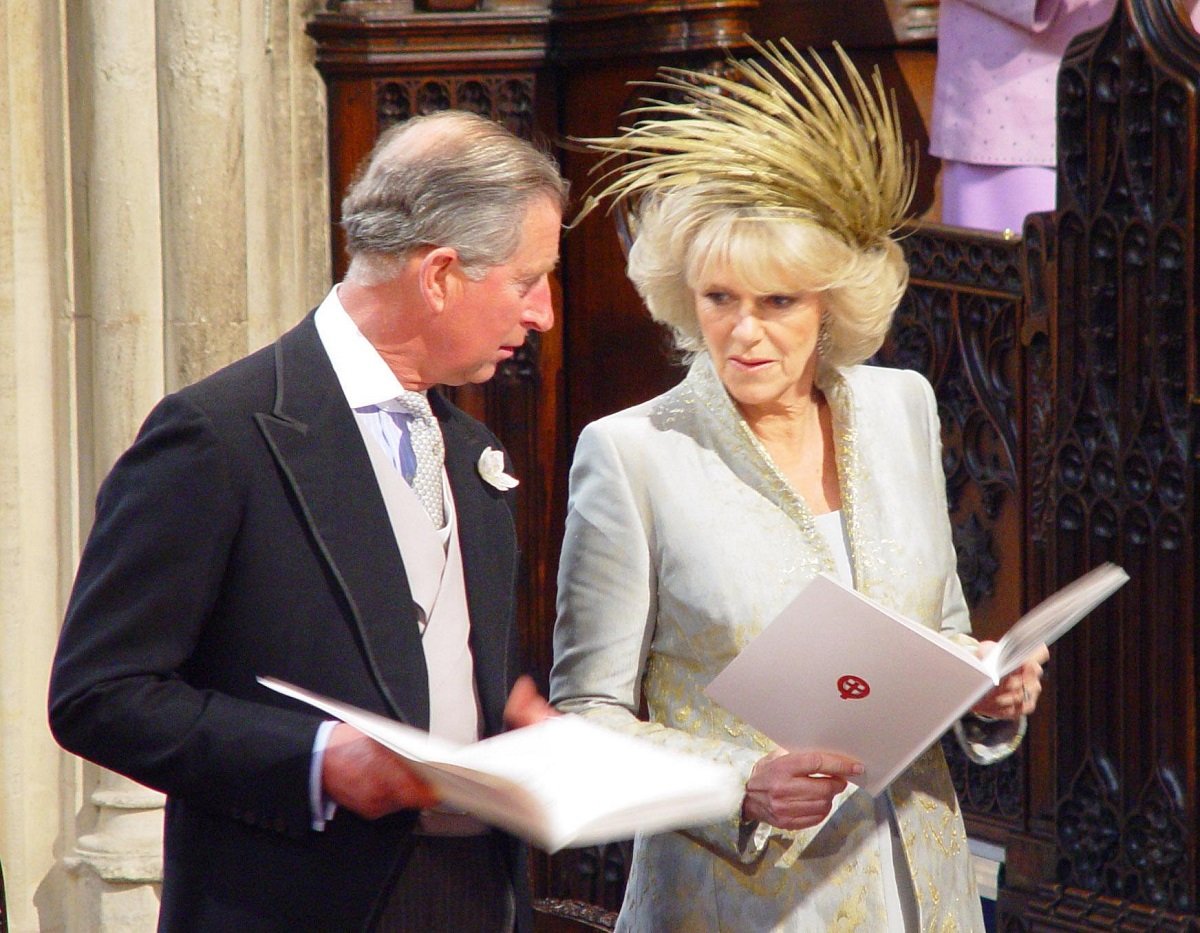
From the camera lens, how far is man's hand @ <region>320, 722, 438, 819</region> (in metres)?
2.01

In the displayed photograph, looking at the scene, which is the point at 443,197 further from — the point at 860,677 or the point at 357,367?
the point at 860,677

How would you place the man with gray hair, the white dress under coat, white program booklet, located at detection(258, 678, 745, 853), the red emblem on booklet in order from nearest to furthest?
white program booklet, located at detection(258, 678, 745, 853) < the man with gray hair < the red emblem on booklet < the white dress under coat

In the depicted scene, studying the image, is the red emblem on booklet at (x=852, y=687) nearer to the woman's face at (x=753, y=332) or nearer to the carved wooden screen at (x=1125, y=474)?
the woman's face at (x=753, y=332)

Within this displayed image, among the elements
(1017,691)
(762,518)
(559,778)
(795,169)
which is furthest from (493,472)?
(1017,691)

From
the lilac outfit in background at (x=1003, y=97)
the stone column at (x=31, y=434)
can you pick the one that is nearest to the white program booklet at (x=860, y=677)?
the stone column at (x=31, y=434)

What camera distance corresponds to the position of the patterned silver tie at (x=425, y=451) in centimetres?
234

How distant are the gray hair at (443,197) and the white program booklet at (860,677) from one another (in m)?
0.58

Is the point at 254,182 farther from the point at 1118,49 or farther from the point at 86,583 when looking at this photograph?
the point at 86,583

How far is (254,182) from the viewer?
441cm

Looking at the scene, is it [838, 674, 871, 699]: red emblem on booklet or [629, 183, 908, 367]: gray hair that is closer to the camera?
[838, 674, 871, 699]: red emblem on booklet

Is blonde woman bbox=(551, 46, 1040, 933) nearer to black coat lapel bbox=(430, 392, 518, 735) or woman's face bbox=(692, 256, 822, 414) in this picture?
woman's face bbox=(692, 256, 822, 414)

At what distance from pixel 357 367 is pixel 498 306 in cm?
19

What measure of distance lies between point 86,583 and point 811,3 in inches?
144

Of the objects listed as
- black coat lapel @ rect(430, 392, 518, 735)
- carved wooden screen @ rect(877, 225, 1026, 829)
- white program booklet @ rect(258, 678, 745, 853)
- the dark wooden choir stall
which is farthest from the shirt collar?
carved wooden screen @ rect(877, 225, 1026, 829)
